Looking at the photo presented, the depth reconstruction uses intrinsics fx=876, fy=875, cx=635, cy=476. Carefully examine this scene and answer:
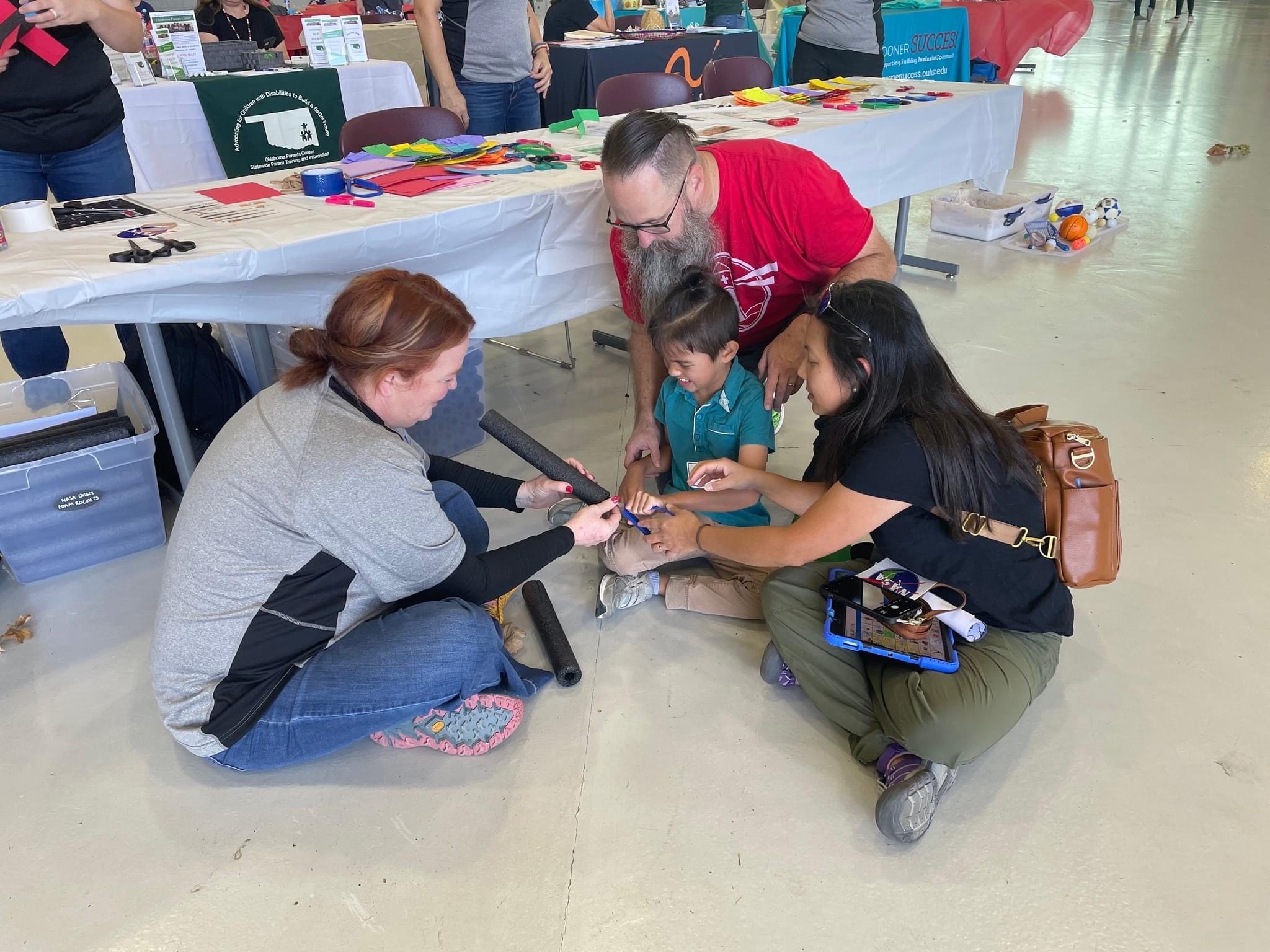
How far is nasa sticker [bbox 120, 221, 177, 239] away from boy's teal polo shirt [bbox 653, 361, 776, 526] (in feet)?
3.83

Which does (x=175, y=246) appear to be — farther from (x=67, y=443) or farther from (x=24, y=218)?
(x=67, y=443)

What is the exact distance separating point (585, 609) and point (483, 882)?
71cm

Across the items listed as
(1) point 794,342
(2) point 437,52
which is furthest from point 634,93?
(1) point 794,342

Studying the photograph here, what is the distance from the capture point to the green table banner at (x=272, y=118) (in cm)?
351

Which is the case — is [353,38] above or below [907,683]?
above

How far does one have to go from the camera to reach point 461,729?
157 cm

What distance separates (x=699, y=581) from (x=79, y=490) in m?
1.41

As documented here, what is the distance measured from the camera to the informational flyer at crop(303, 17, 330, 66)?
387 cm

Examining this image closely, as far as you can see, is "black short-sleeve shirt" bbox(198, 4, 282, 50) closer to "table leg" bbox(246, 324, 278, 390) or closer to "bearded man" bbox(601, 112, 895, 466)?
"table leg" bbox(246, 324, 278, 390)

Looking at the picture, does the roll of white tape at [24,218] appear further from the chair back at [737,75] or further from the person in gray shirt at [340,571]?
the chair back at [737,75]

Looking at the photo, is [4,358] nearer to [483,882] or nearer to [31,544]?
[31,544]

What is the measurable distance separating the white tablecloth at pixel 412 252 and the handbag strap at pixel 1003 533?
4.41ft

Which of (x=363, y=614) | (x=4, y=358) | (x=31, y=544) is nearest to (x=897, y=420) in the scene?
(x=363, y=614)

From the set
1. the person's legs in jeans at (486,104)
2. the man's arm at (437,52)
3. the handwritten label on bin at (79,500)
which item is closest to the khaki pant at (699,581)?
the handwritten label on bin at (79,500)
